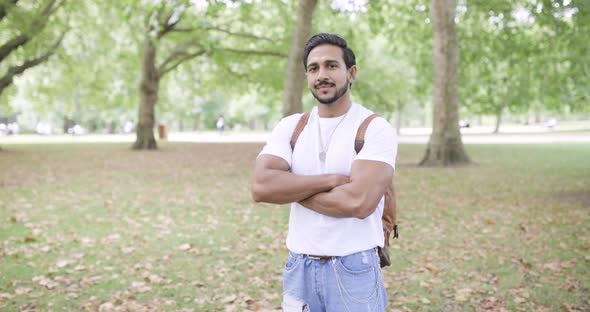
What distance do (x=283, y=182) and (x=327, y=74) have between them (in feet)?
2.08

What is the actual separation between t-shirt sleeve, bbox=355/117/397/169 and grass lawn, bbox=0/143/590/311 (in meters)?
3.36

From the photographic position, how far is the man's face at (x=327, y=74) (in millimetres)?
2717

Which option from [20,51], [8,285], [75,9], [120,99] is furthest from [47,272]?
[120,99]

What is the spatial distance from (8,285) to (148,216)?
4362 mm

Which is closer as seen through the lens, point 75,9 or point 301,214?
point 301,214

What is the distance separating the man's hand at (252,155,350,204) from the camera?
2684mm

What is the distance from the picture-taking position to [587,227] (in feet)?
30.0

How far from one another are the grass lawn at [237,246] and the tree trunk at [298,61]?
3444mm

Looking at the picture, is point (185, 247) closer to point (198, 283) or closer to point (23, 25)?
point (198, 283)

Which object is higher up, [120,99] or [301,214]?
[120,99]

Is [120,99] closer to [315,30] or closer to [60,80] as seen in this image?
[60,80]

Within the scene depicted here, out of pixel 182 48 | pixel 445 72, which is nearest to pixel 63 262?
pixel 445 72

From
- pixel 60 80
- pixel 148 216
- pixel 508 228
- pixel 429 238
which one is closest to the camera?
pixel 429 238

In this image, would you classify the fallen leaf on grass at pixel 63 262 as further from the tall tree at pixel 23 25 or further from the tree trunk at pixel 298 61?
the tall tree at pixel 23 25
